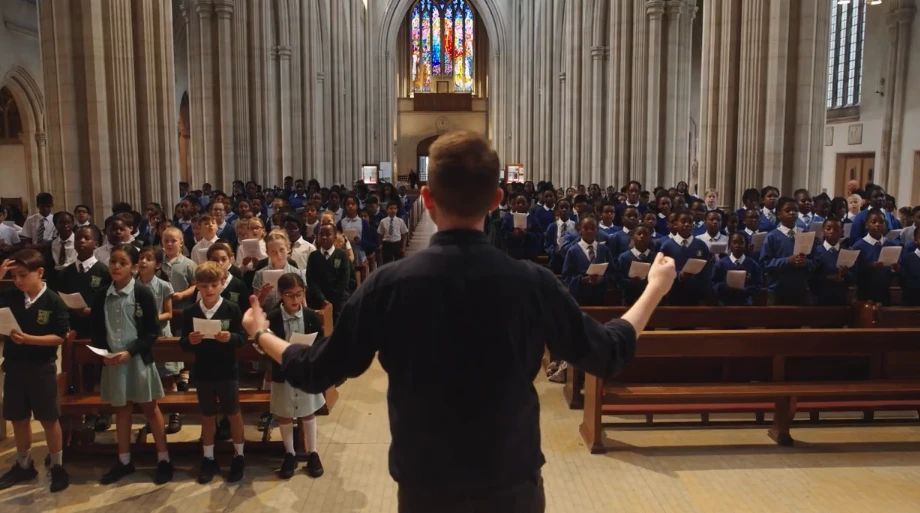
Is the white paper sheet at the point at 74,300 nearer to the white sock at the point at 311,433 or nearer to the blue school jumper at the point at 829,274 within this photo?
the white sock at the point at 311,433

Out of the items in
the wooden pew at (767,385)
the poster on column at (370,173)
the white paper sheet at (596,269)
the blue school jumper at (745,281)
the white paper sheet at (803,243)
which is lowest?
the wooden pew at (767,385)

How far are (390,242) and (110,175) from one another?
4909mm

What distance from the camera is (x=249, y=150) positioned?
22266 mm

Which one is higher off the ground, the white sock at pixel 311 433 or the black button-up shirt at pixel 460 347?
the black button-up shirt at pixel 460 347

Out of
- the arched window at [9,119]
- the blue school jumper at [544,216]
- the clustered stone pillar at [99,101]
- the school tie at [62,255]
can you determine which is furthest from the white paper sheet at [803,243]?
the arched window at [9,119]

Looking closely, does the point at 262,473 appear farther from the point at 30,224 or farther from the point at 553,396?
the point at 30,224

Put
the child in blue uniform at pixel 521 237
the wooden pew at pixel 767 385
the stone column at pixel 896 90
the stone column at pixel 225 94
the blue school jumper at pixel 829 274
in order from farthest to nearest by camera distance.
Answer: the stone column at pixel 896 90
the stone column at pixel 225 94
the child in blue uniform at pixel 521 237
the blue school jumper at pixel 829 274
the wooden pew at pixel 767 385

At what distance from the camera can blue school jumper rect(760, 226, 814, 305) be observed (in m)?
8.90

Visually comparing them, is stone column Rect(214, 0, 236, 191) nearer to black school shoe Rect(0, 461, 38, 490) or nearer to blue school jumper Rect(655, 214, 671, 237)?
blue school jumper Rect(655, 214, 671, 237)

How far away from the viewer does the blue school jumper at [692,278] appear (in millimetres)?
8914

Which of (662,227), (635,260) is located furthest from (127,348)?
(662,227)

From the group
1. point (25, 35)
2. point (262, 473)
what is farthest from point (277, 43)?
point (262, 473)

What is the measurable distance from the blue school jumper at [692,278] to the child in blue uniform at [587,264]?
687 millimetres

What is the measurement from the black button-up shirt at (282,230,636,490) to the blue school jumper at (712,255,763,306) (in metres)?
6.83
